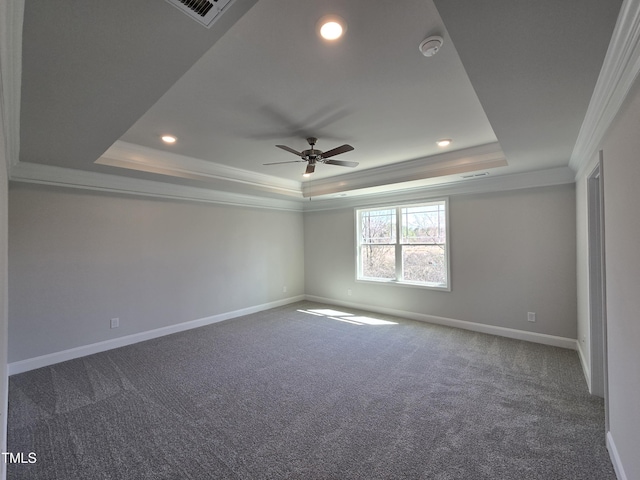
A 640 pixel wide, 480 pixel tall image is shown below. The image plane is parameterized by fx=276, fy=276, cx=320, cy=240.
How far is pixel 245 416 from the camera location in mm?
2348

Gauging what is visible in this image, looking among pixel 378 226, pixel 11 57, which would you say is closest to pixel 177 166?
pixel 11 57

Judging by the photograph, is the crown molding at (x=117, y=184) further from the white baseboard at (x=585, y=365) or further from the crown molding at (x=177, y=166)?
the white baseboard at (x=585, y=365)

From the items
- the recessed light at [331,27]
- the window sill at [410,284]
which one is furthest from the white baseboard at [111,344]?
the recessed light at [331,27]

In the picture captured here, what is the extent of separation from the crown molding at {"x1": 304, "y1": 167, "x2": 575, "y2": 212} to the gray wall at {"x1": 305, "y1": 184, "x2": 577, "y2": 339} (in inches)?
3.8

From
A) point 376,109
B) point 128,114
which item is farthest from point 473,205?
point 128,114

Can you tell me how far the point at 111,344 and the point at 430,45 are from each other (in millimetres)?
4942

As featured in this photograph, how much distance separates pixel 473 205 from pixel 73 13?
482cm

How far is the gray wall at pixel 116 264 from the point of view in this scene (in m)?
3.29

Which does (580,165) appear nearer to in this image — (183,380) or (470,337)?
(470,337)

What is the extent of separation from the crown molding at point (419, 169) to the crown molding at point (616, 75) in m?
1.21

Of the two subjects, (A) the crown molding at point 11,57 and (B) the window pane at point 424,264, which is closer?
(A) the crown molding at point 11,57

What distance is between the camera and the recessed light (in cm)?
151

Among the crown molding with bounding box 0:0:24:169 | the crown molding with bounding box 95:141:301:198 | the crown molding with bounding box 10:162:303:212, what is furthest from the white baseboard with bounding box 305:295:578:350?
the crown molding with bounding box 0:0:24:169

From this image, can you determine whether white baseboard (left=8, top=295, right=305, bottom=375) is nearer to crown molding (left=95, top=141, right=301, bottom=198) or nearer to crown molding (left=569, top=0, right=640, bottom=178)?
crown molding (left=95, top=141, right=301, bottom=198)
